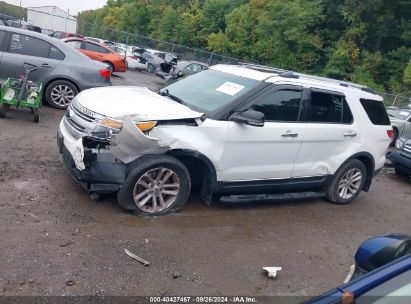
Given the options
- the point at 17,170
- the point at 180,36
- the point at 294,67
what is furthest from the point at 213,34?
the point at 17,170

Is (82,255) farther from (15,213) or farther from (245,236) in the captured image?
(245,236)

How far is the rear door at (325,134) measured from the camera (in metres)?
5.84

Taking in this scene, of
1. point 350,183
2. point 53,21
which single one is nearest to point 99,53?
point 350,183

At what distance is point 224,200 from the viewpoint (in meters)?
5.33

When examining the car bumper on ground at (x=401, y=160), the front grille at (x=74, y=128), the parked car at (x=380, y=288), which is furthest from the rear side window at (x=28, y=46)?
the parked car at (x=380, y=288)

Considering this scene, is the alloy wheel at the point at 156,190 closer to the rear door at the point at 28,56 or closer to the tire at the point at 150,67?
the rear door at the point at 28,56

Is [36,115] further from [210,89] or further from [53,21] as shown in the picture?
[53,21]

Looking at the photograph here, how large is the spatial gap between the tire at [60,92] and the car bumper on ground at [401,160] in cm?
682

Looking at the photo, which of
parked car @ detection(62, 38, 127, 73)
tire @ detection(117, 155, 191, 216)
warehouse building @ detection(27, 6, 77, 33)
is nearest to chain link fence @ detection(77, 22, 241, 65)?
warehouse building @ detection(27, 6, 77, 33)

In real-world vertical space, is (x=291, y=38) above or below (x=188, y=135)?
above

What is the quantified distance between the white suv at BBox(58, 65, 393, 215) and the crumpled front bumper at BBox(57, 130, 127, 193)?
11 mm

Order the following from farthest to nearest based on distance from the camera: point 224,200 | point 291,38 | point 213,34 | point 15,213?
point 213,34 < point 291,38 < point 224,200 < point 15,213

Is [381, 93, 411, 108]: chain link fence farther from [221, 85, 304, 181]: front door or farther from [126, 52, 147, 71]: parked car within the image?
[221, 85, 304, 181]: front door

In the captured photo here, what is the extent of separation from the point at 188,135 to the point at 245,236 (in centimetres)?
132
